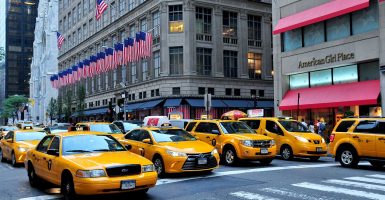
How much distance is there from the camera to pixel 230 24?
48.2 metres

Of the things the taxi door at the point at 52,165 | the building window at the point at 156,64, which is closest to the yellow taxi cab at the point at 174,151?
the taxi door at the point at 52,165

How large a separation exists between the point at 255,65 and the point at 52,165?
4229cm

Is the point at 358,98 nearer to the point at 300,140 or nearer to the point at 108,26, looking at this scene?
the point at 300,140

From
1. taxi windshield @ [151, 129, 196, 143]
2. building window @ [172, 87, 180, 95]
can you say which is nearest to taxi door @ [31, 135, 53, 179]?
taxi windshield @ [151, 129, 196, 143]

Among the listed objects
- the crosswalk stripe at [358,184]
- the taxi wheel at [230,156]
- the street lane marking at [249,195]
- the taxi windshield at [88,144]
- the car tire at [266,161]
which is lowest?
the street lane marking at [249,195]

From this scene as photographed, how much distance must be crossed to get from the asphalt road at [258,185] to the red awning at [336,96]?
12293 mm


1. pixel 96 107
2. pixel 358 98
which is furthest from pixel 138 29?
pixel 358 98

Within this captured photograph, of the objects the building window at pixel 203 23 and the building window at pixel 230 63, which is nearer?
the building window at pixel 203 23

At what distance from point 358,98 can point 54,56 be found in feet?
295

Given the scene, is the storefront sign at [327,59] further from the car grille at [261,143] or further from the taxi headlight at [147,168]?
the taxi headlight at [147,168]

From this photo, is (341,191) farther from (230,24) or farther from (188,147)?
→ (230,24)

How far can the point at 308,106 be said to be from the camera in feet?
97.7

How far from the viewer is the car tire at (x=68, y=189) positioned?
870cm

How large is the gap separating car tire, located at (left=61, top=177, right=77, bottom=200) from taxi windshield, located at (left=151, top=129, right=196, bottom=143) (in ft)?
14.5
